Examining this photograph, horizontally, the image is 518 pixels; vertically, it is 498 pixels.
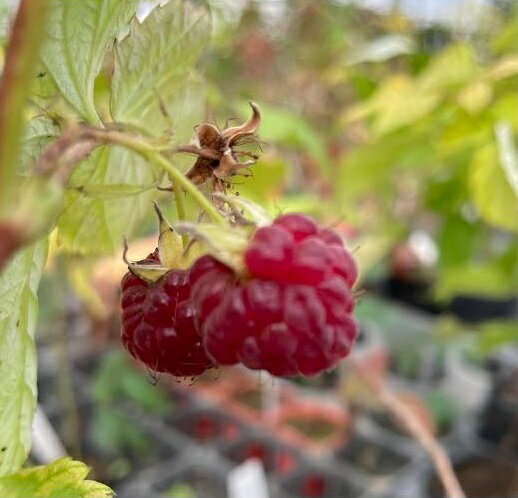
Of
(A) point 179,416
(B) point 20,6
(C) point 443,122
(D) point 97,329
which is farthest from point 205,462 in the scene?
(B) point 20,6

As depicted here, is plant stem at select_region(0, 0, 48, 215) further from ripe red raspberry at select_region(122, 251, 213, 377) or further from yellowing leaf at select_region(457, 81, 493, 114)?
yellowing leaf at select_region(457, 81, 493, 114)

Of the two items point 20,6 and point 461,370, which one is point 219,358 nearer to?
point 20,6

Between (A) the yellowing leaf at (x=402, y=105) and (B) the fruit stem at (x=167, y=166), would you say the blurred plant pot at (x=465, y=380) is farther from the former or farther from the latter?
(B) the fruit stem at (x=167, y=166)

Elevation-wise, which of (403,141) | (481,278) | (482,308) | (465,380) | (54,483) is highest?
(54,483)

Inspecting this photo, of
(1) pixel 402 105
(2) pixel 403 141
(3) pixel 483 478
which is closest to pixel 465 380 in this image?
(3) pixel 483 478

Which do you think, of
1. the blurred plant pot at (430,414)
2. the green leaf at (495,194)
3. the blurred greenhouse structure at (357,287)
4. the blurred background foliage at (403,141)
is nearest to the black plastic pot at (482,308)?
the blurred greenhouse structure at (357,287)

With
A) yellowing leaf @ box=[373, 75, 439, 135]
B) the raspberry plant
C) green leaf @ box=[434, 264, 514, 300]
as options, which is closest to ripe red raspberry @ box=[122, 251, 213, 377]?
the raspberry plant

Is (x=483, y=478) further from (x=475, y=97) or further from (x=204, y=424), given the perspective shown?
(x=475, y=97)
